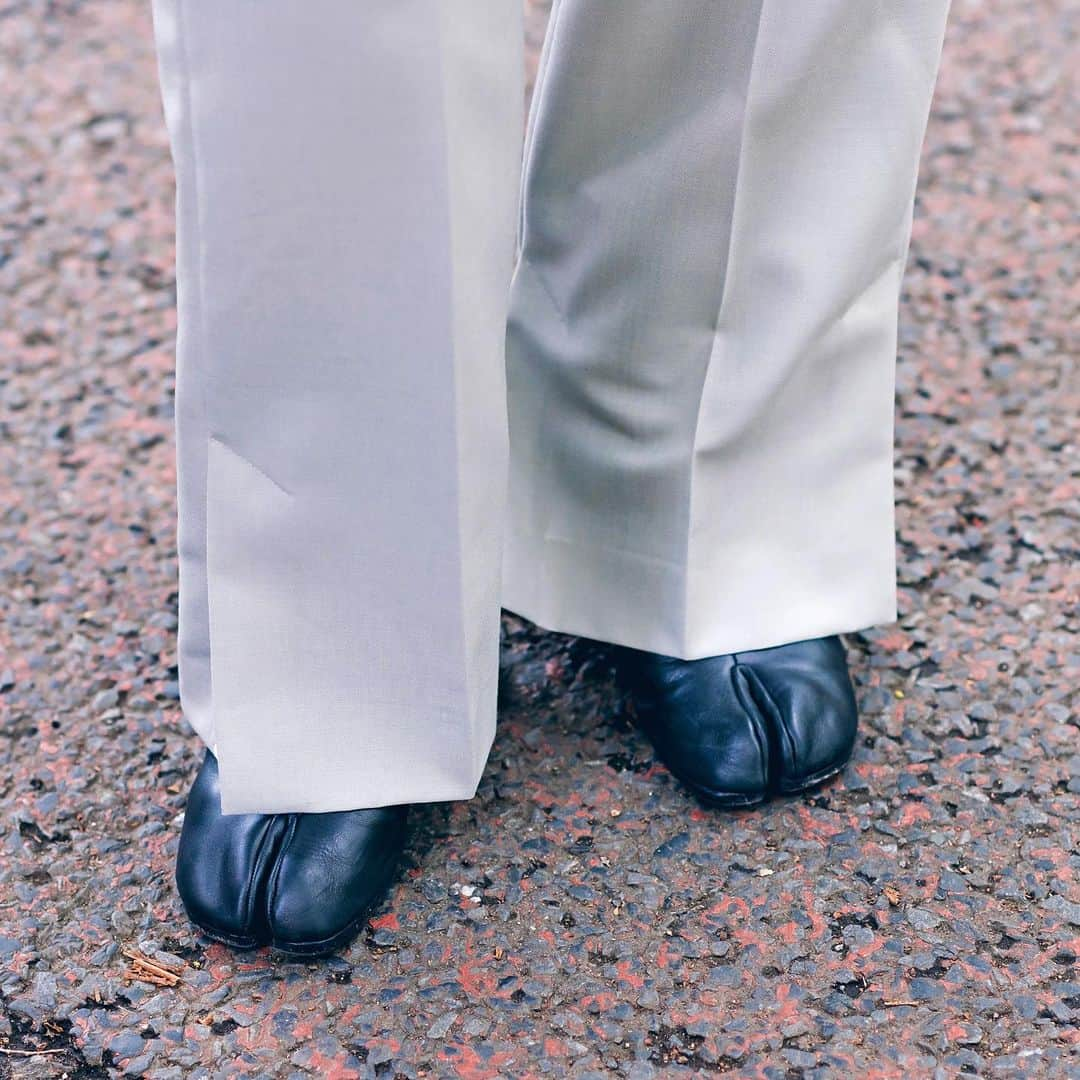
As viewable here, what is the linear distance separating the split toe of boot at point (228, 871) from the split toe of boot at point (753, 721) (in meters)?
0.37

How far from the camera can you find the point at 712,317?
3.89 feet

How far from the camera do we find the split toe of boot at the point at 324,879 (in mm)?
1130

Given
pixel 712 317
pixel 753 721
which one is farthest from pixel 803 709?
pixel 712 317

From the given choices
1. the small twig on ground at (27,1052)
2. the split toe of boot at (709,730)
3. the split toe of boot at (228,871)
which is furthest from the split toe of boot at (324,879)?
the split toe of boot at (709,730)

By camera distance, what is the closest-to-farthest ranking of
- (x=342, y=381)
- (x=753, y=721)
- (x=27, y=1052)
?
(x=342, y=381) < (x=27, y=1052) < (x=753, y=721)

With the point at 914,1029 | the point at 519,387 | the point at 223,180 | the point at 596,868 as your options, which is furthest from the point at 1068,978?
the point at 223,180

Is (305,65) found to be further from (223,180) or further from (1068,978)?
(1068,978)

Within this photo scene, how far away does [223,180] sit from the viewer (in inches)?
36.4

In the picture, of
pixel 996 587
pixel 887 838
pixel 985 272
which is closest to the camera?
pixel 887 838

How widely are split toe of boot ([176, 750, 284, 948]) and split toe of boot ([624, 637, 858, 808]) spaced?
0.37 m

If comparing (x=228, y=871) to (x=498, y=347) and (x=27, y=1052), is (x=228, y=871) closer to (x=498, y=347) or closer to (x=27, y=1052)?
(x=27, y=1052)

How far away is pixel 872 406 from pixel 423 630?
50 cm

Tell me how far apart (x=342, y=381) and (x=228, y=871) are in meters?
0.43

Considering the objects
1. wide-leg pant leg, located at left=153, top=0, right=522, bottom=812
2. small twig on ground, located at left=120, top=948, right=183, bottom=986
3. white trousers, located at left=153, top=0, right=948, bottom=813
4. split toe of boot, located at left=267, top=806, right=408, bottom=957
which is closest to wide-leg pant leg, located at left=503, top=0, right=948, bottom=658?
white trousers, located at left=153, top=0, right=948, bottom=813
